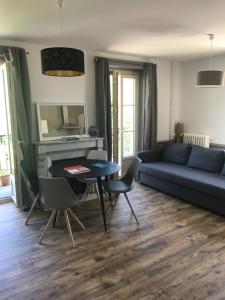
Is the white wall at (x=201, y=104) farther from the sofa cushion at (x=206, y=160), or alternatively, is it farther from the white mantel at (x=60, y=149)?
the white mantel at (x=60, y=149)

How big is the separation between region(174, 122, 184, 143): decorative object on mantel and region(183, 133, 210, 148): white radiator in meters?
0.11

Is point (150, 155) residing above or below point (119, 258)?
above

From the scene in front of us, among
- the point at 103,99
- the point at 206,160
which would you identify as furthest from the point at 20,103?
the point at 206,160

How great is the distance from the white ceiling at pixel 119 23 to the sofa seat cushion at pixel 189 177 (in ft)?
6.78

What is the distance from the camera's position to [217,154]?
420cm

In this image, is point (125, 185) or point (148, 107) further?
point (148, 107)

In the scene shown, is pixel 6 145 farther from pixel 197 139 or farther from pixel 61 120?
pixel 197 139

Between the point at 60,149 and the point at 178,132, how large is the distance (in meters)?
2.94

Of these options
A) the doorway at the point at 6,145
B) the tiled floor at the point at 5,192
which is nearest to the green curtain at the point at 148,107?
the doorway at the point at 6,145

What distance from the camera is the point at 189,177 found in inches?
152

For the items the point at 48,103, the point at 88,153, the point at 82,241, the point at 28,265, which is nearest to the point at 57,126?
the point at 48,103

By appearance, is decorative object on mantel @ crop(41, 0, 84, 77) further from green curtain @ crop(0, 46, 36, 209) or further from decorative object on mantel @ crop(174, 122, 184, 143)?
decorative object on mantel @ crop(174, 122, 184, 143)

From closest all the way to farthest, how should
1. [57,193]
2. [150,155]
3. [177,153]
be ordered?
[57,193]
[177,153]
[150,155]

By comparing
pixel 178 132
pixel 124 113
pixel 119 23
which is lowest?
pixel 178 132
